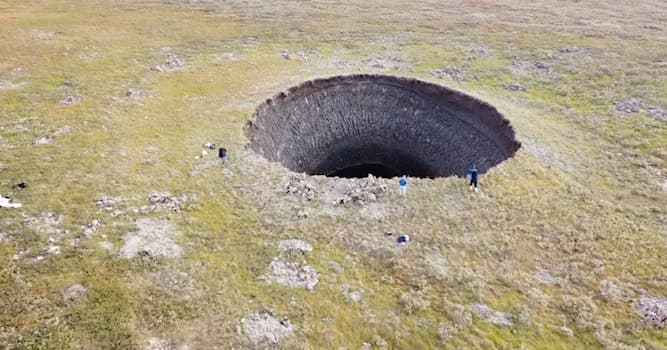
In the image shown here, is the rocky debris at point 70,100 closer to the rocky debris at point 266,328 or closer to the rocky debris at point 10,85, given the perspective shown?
the rocky debris at point 10,85

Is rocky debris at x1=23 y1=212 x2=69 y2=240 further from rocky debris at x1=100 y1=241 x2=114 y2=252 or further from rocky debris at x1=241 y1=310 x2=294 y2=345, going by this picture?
rocky debris at x1=241 y1=310 x2=294 y2=345

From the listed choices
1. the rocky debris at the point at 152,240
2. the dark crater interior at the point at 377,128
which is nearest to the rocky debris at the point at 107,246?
the rocky debris at the point at 152,240

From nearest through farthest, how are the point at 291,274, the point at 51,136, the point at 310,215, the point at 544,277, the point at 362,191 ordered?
the point at 291,274, the point at 544,277, the point at 310,215, the point at 362,191, the point at 51,136

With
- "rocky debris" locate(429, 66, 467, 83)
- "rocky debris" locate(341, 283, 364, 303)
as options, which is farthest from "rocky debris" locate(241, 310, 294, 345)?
"rocky debris" locate(429, 66, 467, 83)

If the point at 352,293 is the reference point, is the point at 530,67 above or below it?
above

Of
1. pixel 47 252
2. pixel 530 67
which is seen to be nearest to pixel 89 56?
pixel 47 252

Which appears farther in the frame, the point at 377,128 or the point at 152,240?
the point at 377,128

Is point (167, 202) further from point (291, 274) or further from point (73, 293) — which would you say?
point (291, 274)
